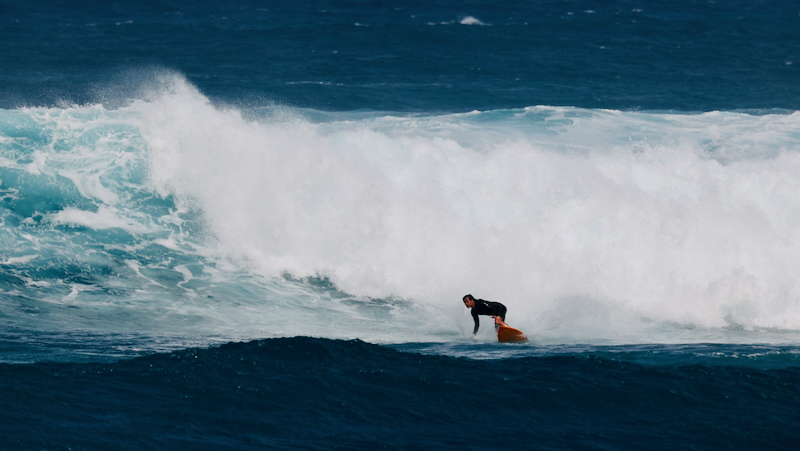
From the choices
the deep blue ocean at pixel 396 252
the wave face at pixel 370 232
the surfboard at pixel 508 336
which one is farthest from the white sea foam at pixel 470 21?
the surfboard at pixel 508 336

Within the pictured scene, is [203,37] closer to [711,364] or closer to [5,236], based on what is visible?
[5,236]

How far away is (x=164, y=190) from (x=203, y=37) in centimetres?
2187

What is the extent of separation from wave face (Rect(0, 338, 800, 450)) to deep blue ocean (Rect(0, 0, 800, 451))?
43 mm

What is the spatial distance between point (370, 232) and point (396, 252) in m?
0.89

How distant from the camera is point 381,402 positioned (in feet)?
34.4

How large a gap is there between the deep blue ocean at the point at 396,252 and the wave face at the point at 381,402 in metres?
0.04

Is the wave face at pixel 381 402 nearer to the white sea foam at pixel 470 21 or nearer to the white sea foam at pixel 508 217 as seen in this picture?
the white sea foam at pixel 508 217

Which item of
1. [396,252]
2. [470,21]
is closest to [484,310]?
[396,252]

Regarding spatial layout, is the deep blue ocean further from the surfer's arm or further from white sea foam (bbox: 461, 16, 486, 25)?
white sea foam (bbox: 461, 16, 486, 25)

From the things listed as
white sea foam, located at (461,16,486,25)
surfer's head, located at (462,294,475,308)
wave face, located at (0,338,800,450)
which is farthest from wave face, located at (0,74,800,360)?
white sea foam, located at (461,16,486,25)

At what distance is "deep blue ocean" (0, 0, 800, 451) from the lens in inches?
401

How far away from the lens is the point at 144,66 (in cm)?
3475

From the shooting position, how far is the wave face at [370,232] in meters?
15.3

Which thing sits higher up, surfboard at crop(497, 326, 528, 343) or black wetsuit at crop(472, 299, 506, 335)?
black wetsuit at crop(472, 299, 506, 335)
